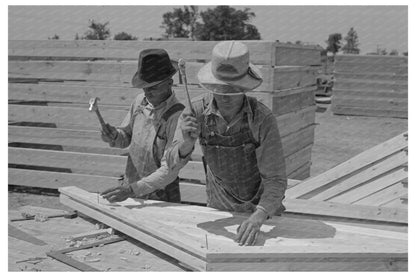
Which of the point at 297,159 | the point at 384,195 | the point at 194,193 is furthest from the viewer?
the point at 297,159

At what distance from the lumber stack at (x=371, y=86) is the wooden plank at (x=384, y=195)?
1104 centimetres

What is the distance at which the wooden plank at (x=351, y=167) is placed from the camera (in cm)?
437

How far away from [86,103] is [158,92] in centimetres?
319

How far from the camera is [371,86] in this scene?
14.6 metres

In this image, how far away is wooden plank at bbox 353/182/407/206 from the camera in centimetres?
400

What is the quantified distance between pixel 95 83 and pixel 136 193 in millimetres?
3444

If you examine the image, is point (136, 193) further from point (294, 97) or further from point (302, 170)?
point (302, 170)

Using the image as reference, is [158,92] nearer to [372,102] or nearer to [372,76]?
[372,76]

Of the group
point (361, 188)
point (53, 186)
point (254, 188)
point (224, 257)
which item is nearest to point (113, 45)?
point (53, 186)

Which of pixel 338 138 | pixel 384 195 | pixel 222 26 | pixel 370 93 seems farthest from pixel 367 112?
pixel 222 26

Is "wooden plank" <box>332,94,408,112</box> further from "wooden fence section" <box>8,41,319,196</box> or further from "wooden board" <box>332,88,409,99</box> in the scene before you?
"wooden fence section" <box>8,41,319,196</box>

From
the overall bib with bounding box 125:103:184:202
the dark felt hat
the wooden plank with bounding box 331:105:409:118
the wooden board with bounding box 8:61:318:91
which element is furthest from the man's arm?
the wooden plank with bounding box 331:105:409:118

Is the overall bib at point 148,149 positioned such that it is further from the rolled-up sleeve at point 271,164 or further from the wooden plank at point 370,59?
the wooden plank at point 370,59

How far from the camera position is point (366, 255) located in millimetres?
2154
